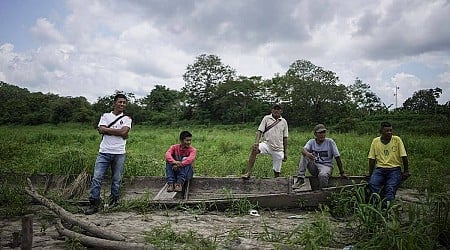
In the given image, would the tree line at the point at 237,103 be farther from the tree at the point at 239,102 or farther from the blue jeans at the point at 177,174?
the blue jeans at the point at 177,174

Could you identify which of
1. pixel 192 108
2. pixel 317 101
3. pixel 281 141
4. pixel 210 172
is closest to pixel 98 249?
pixel 281 141

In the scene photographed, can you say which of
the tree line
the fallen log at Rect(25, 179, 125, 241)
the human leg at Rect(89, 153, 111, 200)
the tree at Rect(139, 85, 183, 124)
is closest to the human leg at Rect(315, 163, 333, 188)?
the human leg at Rect(89, 153, 111, 200)

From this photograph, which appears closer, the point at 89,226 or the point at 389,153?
the point at 89,226

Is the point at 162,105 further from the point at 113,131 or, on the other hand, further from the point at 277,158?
the point at 113,131

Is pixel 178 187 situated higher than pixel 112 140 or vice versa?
pixel 112 140

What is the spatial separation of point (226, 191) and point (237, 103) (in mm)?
30571

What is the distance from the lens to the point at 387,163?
5.34 metres

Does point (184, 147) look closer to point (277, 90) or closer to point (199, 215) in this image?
point (199, 215)

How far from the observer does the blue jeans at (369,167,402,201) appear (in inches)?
204

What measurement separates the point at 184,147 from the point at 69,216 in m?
2.46

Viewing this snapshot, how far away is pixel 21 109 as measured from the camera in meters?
36.1

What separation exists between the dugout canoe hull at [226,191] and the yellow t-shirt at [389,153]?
39 cm

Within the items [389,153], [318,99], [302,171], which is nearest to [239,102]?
[318,99]

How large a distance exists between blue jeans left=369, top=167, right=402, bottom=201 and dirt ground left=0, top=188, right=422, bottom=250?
0.96 m
